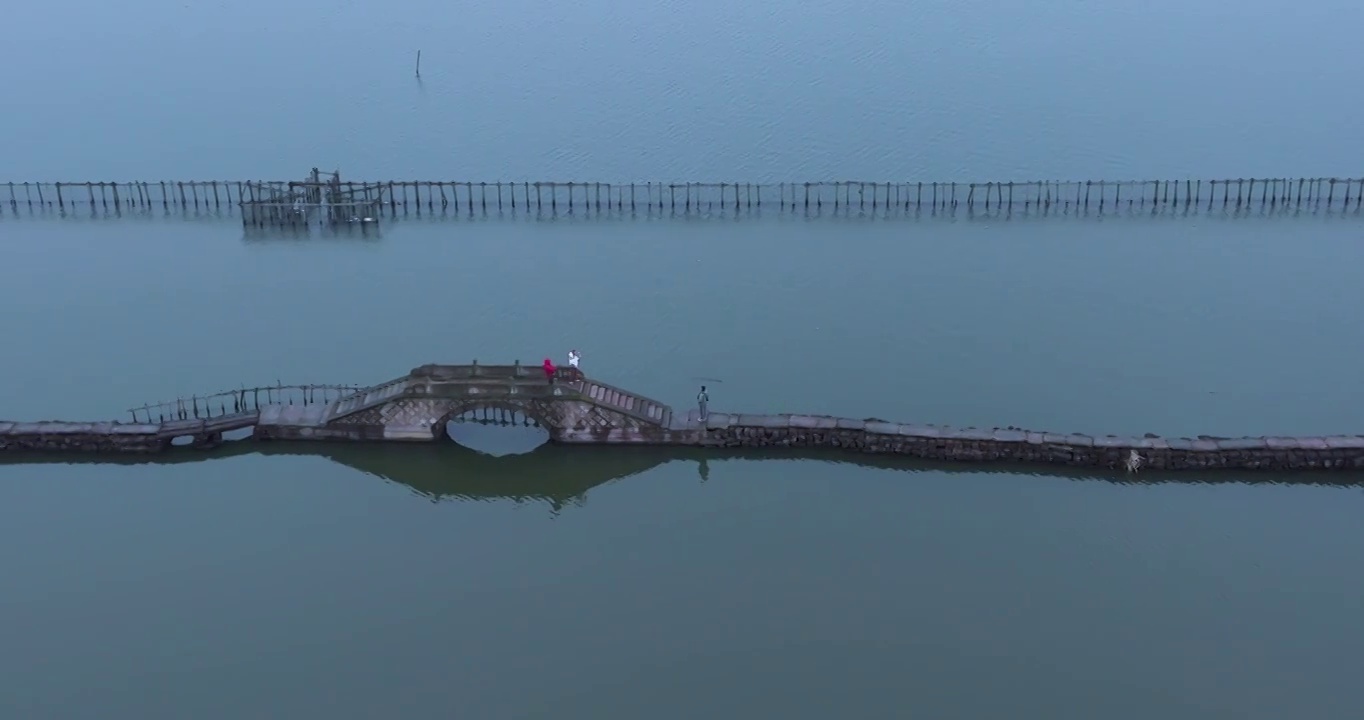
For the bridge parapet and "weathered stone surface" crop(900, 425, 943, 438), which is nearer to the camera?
"weathered stone surface" crop(900, 425, 943, 438)

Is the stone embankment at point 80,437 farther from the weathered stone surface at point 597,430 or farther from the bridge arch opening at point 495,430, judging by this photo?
the bridge arch opening at point 495,430

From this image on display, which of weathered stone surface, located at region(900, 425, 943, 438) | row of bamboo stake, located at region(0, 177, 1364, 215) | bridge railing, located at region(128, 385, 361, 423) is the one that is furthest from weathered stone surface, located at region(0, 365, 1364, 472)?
row of bamboo stake, located at region(0, 177, 1364, 215)

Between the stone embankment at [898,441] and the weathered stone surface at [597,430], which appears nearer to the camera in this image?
the stone embankment at [898,441]

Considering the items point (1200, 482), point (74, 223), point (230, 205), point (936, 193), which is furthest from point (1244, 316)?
point (74, 223)

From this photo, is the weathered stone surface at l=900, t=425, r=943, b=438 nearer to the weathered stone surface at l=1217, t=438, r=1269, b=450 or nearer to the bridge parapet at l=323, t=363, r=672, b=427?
the bridge parapet at l=323, t=363, r=672, b=427

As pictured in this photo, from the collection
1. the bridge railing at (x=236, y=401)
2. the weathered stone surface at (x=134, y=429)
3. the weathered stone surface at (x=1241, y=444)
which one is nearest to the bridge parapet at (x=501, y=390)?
the bridge railing at (x=236, y=401)

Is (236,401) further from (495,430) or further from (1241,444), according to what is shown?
(1241,444)
